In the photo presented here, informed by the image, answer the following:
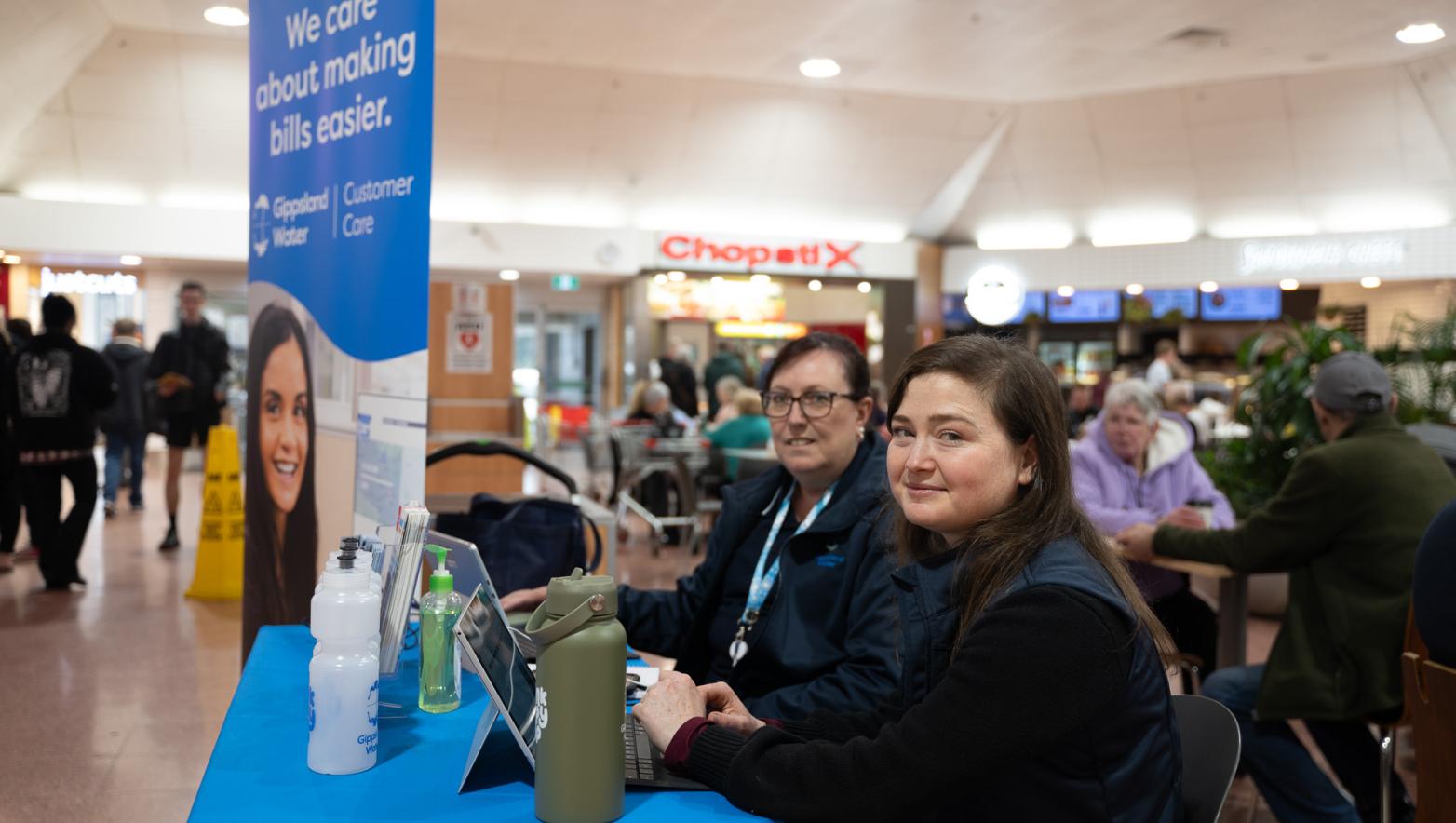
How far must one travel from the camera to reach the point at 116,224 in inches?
462

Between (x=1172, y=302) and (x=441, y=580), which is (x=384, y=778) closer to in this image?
(x=441, y=580)

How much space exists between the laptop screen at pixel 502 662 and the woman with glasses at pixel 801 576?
0.70 m

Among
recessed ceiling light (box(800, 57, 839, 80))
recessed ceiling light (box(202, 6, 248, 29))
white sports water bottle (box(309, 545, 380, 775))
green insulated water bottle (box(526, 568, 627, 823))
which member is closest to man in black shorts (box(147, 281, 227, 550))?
recessed ceiling light (box(202, 6, 248, 29))

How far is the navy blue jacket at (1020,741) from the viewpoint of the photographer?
1331 millimetres

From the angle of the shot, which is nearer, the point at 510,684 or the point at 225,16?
the point at 510,684

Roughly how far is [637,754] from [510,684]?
236mm

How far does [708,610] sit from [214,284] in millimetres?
Answer: 12990

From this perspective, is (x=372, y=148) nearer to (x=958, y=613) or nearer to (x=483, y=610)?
(x=483, y=610)

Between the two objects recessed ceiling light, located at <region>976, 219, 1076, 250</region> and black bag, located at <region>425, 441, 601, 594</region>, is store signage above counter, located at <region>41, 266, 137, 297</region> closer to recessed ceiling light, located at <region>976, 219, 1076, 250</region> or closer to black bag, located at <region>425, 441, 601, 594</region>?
recessed ceiling light, located at <region>976, 219, 1076, 250</region>

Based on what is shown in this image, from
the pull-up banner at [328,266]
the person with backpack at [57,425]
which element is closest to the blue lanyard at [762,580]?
the pull-up banner at [328,266]

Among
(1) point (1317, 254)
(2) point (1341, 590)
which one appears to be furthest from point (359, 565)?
(1) point (1317, 254)

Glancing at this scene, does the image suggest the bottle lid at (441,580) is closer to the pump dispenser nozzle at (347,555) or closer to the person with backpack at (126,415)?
the pump dispenser nozzle at (347,555)

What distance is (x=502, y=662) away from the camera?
1.47 m

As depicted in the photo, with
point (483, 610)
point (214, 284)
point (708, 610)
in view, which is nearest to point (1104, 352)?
point (214, 284)
